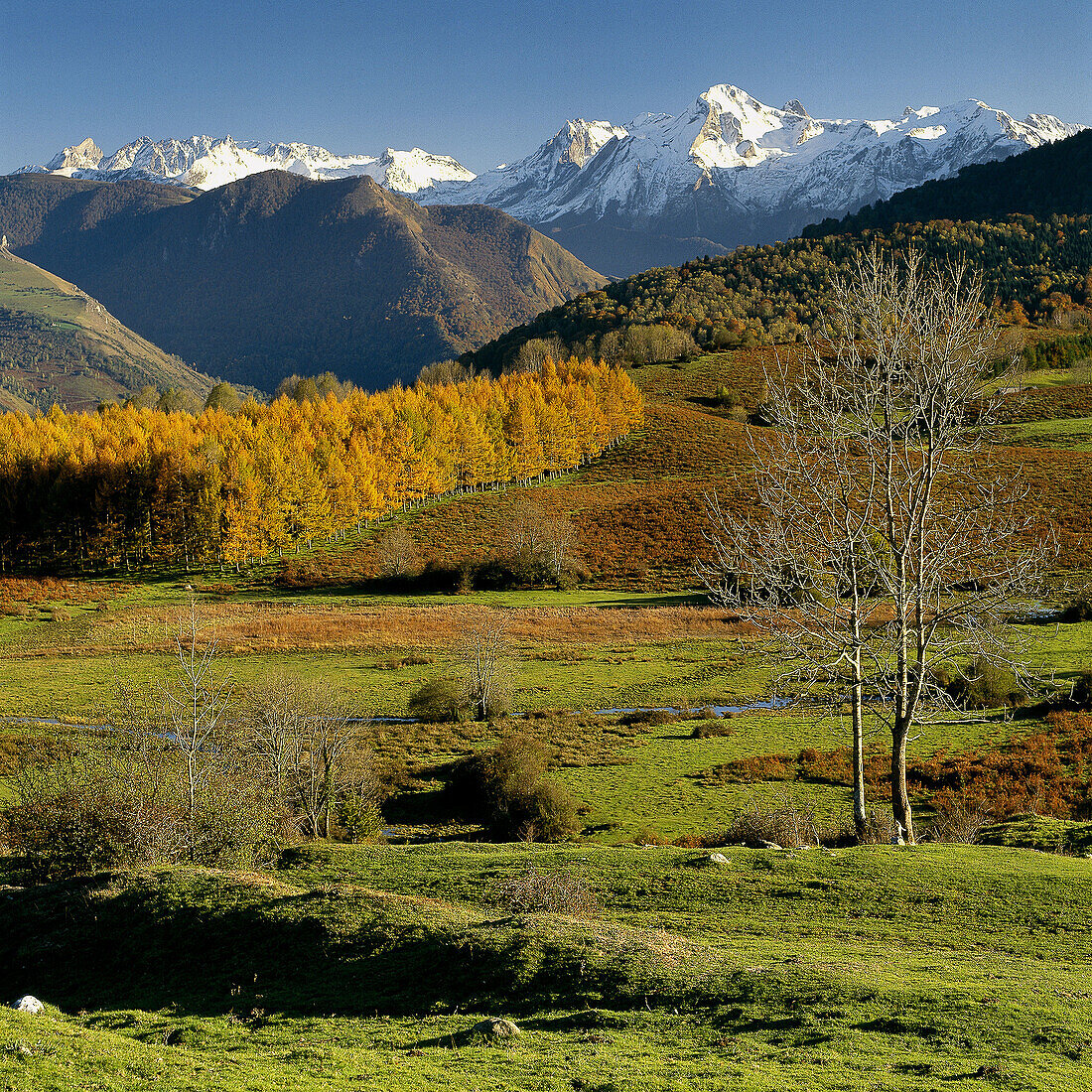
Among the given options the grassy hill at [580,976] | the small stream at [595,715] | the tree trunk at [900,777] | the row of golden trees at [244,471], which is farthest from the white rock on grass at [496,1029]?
the row of golden trees at [244,471]

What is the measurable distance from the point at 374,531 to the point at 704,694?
66.9 m

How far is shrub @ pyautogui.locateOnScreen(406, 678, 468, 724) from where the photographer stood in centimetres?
4550

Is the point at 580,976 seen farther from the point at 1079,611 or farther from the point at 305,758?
the point at 1079,611

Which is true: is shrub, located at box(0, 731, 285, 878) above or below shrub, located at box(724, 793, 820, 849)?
above

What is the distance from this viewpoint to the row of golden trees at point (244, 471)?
98.6 meters

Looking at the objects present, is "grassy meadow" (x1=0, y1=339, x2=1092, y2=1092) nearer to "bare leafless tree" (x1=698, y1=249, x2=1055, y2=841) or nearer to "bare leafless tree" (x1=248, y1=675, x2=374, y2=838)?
"bare leafless tree" (x1=698, y1=249, x2=1055, y2=841)

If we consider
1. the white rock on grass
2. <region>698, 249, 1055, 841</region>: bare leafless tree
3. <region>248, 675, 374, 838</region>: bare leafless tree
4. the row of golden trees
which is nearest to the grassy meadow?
the white rock on grass

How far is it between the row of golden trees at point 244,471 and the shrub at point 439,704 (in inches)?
2280

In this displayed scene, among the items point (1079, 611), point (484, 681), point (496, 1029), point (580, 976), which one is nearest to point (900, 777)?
point (580, 976)

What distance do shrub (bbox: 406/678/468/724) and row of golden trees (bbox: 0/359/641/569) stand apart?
190 ft

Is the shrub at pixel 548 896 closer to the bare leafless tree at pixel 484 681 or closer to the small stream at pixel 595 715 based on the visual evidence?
the small stream at pixel 595 715

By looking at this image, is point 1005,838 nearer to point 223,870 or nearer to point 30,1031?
point 223,870

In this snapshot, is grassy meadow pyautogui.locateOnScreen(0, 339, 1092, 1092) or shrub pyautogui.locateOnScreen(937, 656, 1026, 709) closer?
grassy meadow pyautogui.locateOnScreen(0, 339, 1092, 1092)

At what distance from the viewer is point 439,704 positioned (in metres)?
45.7
